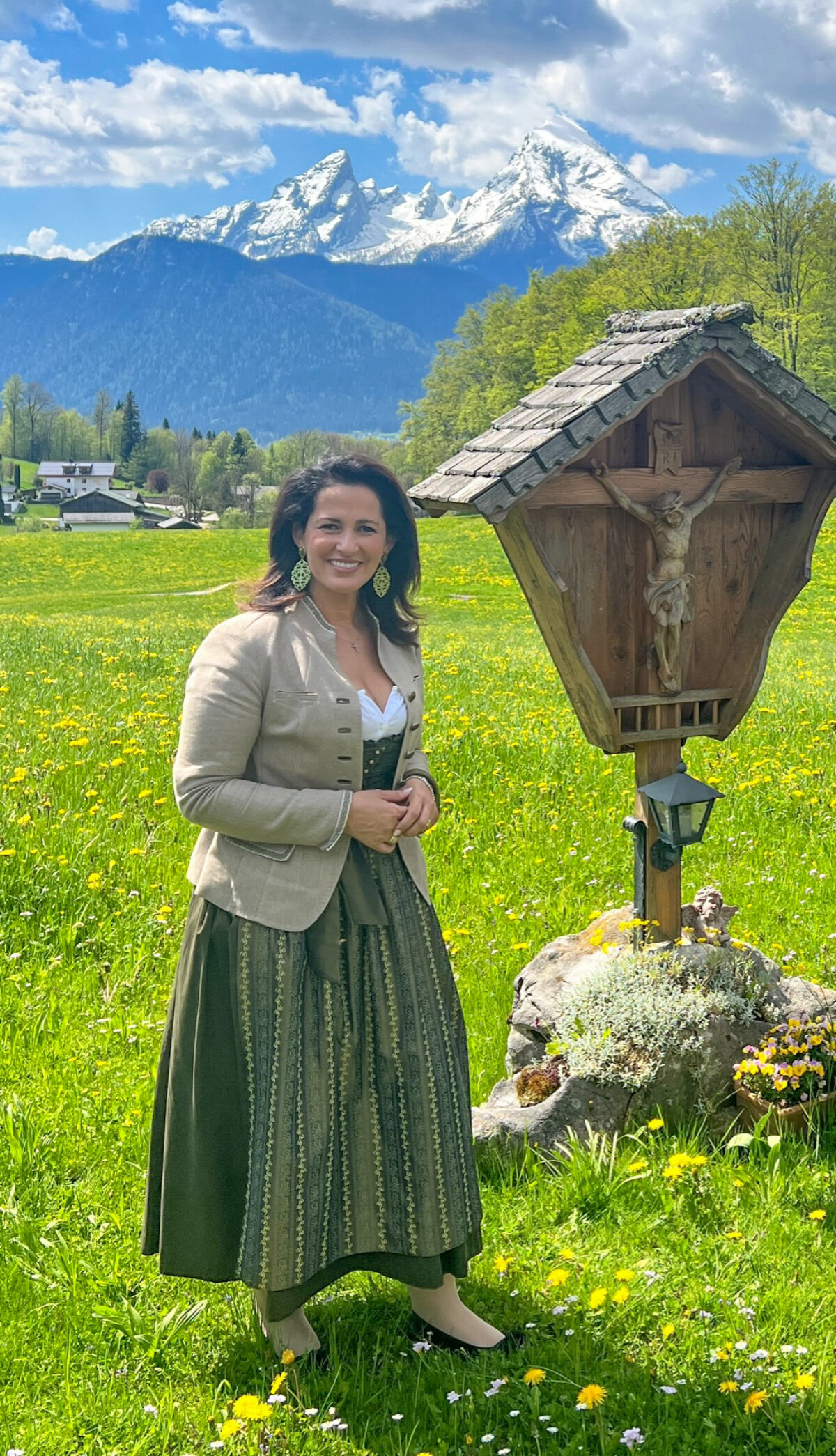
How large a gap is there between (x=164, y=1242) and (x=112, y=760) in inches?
183

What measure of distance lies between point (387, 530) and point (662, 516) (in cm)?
114

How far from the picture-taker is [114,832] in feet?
22.1

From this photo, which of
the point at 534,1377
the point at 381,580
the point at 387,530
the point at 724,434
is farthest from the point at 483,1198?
the point at 724,434

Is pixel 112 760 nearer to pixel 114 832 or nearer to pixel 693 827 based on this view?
pixel 114 832

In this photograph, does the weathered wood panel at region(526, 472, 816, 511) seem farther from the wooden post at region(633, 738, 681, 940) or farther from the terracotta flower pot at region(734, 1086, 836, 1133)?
the terracotta flower pot at region(734, 1086, 836, 1133)

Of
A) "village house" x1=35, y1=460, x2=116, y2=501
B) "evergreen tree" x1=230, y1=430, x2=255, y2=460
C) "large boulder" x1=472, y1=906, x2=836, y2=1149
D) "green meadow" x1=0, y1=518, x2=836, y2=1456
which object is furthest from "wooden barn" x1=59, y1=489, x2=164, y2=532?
"large boulder" x1=472, y1=906, x2=836, y2=1149

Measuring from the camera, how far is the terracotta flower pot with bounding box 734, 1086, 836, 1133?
4.07 m

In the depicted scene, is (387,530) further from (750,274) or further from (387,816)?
(750,274)

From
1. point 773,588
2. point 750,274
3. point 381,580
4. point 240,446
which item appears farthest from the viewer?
point 240,446

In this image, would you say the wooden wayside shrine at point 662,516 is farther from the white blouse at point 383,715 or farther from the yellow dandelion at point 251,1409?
the yellow dandelion at point 251,1409

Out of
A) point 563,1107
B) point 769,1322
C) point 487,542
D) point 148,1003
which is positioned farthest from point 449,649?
point 487,542

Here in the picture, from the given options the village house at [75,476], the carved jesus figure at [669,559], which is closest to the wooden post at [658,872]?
the carved jesus figure at [669,559]

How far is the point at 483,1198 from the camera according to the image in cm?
397

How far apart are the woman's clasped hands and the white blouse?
0.53ft
